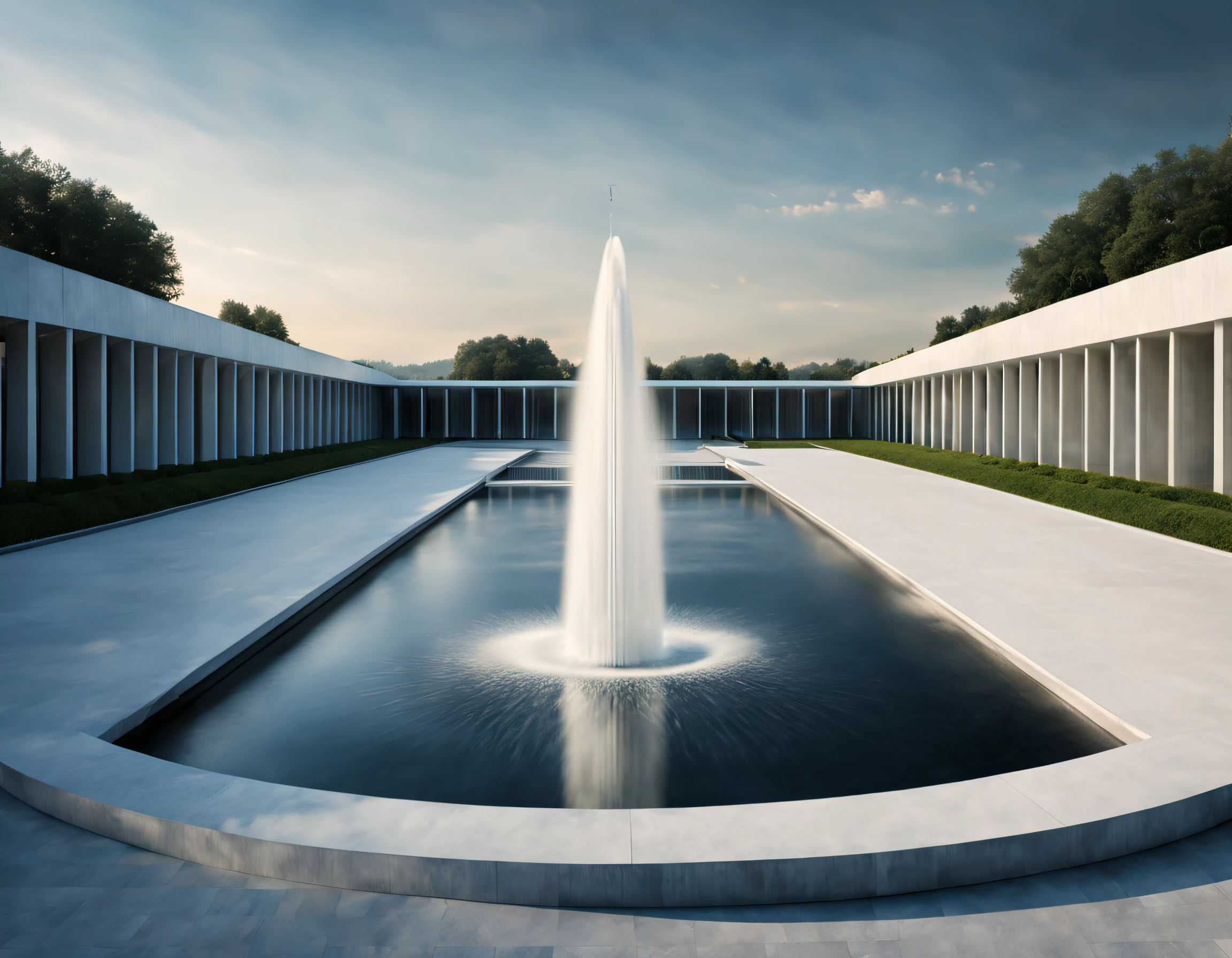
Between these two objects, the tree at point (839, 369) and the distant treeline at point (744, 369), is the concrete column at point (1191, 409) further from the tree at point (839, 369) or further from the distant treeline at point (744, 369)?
the tree at point (839, 369)

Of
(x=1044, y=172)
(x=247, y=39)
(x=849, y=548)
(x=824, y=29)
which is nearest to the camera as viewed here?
(x=849, y=548)

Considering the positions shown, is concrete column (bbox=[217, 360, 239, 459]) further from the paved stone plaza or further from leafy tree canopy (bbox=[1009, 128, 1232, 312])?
leafy tree canopy (bbox=[1009, 128, 1232, 312])

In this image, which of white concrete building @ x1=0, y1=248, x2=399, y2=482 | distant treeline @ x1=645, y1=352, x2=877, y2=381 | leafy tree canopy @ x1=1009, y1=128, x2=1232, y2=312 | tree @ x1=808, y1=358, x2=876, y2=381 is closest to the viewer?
white concrete building @ x1=0, y1=248, x2=399, y2=482

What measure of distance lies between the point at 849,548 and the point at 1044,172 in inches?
1681

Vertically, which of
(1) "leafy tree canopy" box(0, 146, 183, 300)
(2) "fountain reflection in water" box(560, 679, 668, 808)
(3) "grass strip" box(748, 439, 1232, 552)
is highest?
(1) "leafy tree canopy" box(0, 146, 183, 300)

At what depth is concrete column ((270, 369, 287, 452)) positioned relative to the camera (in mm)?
31812

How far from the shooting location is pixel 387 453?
1352 inches

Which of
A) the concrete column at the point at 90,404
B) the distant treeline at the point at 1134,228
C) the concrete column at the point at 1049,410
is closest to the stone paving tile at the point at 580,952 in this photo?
the concrete column at the point at 90,404

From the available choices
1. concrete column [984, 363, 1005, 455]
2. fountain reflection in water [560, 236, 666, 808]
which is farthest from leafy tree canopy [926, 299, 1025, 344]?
fountain reflection in water [560, 236, 666, 808]

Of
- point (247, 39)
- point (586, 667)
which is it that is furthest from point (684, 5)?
point (586, 667)

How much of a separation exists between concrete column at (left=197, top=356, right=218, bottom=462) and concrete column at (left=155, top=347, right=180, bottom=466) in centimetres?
211

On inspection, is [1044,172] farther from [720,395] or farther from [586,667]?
[586,667]

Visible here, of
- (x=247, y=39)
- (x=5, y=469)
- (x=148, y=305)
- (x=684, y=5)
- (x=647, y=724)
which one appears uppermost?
(x=684, y=5)

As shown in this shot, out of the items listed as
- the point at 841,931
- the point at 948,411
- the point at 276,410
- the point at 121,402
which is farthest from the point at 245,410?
the point at 841,931
